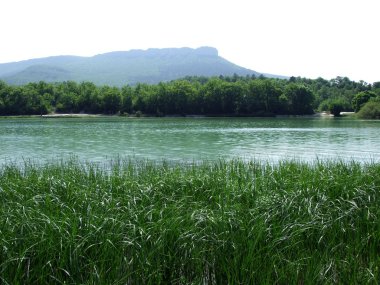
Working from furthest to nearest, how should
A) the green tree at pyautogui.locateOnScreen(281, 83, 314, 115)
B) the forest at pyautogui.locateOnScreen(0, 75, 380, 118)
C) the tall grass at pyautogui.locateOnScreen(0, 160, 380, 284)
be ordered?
1. the green tree at pyautogui.locateOnScreen(281, 83, 314, 115)
2. the forest at pyautogui.locateOnScreen(0, 75, 380, 118)
3. the tall grass at pyautogui.locateOnScreen(0, 160, 380, 284)

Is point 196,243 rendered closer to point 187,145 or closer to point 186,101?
point 187,145

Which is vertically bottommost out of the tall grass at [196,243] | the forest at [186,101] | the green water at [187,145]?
the green water at [187,145]

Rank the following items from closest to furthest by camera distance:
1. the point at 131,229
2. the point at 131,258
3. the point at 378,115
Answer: the point at 131,258 → the point at 131,229 → the point at 378,115

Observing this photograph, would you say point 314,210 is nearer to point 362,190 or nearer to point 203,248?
point 362,190

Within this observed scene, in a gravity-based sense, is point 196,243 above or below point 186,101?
below

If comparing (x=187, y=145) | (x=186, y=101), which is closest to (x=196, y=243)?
(x=187, y=145)

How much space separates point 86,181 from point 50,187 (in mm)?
1013

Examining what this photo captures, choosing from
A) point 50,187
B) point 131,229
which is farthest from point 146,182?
point 131,229

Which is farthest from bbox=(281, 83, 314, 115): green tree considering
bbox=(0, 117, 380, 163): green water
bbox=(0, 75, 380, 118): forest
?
bbox=(0, 117, 380, 163): green water

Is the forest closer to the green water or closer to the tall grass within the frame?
the green water

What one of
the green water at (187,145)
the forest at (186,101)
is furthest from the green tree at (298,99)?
the green water at (187,145)

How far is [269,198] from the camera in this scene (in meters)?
7.33

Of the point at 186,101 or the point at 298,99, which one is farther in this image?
the point at 298,99

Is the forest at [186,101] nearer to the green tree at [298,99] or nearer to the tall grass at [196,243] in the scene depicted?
the green tree at [298,99]
